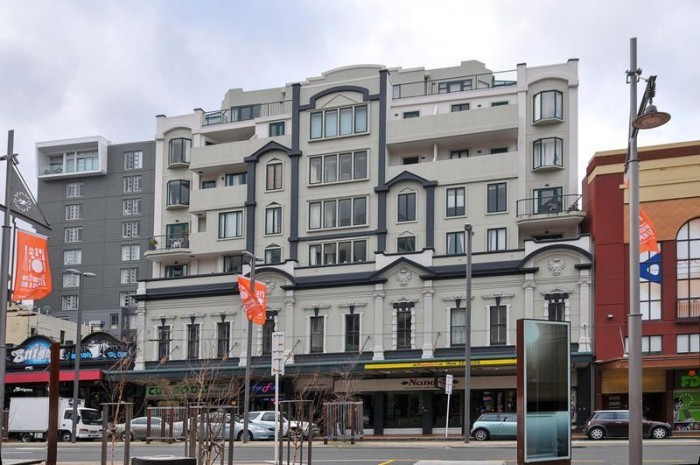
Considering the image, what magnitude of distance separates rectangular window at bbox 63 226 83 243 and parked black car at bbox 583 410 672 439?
6499 cm

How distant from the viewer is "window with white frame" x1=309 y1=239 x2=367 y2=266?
58.2 metres

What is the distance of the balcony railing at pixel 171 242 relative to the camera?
64.3 meters

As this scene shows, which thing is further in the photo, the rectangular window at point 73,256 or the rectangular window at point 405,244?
the rectangular window at point 73,256

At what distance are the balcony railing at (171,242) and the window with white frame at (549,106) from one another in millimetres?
24189

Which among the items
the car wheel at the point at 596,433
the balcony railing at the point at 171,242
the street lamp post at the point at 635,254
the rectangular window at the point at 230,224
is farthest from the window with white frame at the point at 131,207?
the street lamp post at the point at 635,254

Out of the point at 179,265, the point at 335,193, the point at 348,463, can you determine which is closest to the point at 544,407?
the point at 348,463

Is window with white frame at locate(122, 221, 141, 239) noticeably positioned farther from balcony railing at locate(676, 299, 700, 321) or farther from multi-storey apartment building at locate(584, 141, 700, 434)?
balcony railing at locate(676, 299, 700, 321)

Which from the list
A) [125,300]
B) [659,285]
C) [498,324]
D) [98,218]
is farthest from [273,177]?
[98,218]

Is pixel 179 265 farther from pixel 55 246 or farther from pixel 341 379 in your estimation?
pixel 55 246

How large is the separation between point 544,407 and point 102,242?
82.1 meters

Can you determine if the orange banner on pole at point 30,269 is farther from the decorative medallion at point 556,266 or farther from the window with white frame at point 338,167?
the window with white frame at point 338,167

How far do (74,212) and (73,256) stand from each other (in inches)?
171

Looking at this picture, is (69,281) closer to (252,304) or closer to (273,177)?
(273,177)

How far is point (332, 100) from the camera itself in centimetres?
6053
